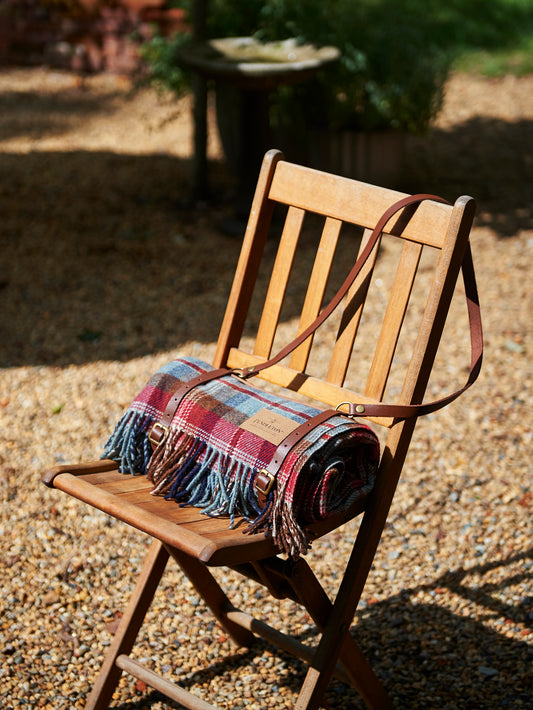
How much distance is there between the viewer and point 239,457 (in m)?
1.83

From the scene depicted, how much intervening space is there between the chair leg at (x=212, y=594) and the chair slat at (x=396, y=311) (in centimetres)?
66

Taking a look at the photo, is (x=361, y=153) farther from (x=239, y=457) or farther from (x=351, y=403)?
(x=239, y=457)

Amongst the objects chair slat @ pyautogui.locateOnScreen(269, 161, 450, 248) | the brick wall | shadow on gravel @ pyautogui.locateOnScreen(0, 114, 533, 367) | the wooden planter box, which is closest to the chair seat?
chair slat @ pyautogui.locateOnScreen(269, 161, 450, 248)

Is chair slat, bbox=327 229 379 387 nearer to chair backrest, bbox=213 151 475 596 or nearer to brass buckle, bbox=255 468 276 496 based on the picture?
chair backrest, bbox=213 151 475 596

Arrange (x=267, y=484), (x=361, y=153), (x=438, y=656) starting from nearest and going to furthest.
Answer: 1. (x=267, y=484)
2. (x=438, y=656)
3. (x=361, y=153)

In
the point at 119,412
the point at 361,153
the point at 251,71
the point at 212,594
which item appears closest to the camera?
the point at 212,594

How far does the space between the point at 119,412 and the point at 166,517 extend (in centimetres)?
182

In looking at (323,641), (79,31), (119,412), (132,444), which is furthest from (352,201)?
(79,31)

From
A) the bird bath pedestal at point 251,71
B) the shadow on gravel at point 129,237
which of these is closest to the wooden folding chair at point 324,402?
the shadow on gravel at point 129,237

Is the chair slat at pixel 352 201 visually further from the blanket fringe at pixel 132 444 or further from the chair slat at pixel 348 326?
the blanket fringe at pixel 132 444

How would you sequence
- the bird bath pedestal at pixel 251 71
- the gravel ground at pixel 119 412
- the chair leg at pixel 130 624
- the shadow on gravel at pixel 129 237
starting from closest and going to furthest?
the chair leg at pixel 130 624, the gravel ground at pixel 119 412, the shadow on gravel at pixel 129 237, the bird bath pedestal at pixel 251 71

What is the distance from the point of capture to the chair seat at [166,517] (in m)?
1.62

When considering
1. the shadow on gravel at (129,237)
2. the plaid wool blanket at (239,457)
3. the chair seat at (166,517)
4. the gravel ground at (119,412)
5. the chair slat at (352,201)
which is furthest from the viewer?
the shadow on gravel at (129,237)

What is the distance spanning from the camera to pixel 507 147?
6930 millimetres
